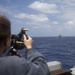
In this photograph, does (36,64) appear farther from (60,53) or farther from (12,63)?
(60,53)

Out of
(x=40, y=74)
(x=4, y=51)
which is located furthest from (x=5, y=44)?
(x=40, y=74)

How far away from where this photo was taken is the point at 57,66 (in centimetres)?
884

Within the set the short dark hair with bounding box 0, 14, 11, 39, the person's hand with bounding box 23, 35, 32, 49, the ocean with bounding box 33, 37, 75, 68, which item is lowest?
the ocean with bounding box 33, 37, 75, 68

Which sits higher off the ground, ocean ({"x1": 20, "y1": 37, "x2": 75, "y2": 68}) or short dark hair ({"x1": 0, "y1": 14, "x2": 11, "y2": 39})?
short dark hair ({"x1": 0, "y1": 14, "x2": 11, "y2": 39})

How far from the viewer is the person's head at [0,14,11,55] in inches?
75.2

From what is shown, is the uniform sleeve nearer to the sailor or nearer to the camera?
the sailor

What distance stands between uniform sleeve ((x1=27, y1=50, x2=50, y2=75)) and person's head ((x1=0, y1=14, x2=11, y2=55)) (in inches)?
9.2

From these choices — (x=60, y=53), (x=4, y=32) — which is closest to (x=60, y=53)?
(x=60, y=53)

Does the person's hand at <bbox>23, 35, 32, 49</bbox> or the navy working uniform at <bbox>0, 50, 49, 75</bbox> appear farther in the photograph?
the person's hand at <bbox>23, 35, 32, 49</bbox>

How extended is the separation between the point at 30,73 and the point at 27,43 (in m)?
0.34

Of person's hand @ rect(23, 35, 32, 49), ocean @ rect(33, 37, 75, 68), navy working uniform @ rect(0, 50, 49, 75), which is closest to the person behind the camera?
navy working uniform @ rect(0, 50, 49, 75)

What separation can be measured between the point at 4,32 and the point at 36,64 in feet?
1.27

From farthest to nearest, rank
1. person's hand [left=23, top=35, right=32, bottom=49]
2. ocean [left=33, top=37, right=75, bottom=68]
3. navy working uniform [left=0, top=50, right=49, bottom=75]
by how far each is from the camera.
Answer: ocean [left=33, top=37, right=75, bottom=68] → person's hand [left=23, top=35, right=32, bottom=49] → navy working uniform [left=0, top=50, right=49, bottom=75]

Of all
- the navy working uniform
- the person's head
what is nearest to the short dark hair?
the person's head
